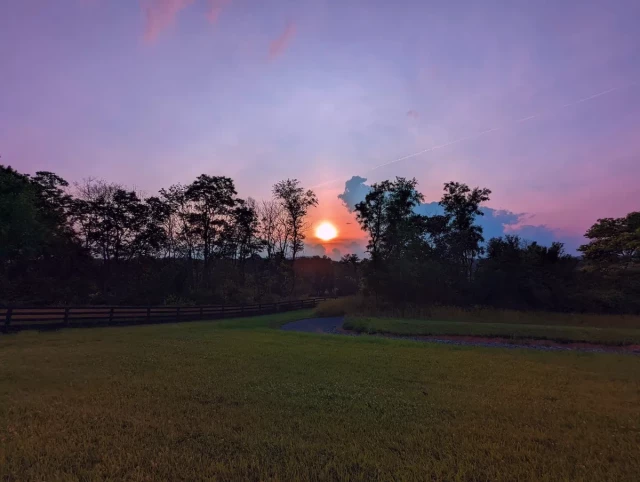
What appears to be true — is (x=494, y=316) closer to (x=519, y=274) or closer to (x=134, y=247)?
(x=519, y=274)

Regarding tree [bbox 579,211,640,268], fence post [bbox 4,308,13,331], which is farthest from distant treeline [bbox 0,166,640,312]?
fence post [bbox 4,308,13,331]

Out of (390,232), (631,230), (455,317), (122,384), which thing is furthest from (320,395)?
(390,232)

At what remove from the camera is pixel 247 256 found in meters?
53.7

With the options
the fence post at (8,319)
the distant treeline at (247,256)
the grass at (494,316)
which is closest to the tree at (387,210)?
the distant treeline at (247,256)

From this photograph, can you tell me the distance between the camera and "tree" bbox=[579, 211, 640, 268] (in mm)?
26594

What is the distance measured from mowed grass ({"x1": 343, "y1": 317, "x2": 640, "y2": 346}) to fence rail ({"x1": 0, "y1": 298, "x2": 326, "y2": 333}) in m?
12.6

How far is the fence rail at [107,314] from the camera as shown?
16938 mm

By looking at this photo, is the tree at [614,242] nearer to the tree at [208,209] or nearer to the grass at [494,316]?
the grass at [494,316]

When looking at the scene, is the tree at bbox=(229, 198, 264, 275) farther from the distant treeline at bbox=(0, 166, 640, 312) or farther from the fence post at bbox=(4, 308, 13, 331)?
the fence post at bbox=(4, 308, 13, 331)

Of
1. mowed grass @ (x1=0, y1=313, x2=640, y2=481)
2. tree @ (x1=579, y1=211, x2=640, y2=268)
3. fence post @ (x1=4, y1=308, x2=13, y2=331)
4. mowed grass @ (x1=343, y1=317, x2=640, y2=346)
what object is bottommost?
mowed grass @ (x1=343, y1=317, x2=640, y2=346)

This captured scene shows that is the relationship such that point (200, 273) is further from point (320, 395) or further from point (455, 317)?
point (320, 395)

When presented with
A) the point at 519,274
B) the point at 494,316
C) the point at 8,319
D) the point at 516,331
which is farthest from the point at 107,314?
the point at 519,274

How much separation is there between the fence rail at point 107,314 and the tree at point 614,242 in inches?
1170

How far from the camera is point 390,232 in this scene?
44906 millimetres
